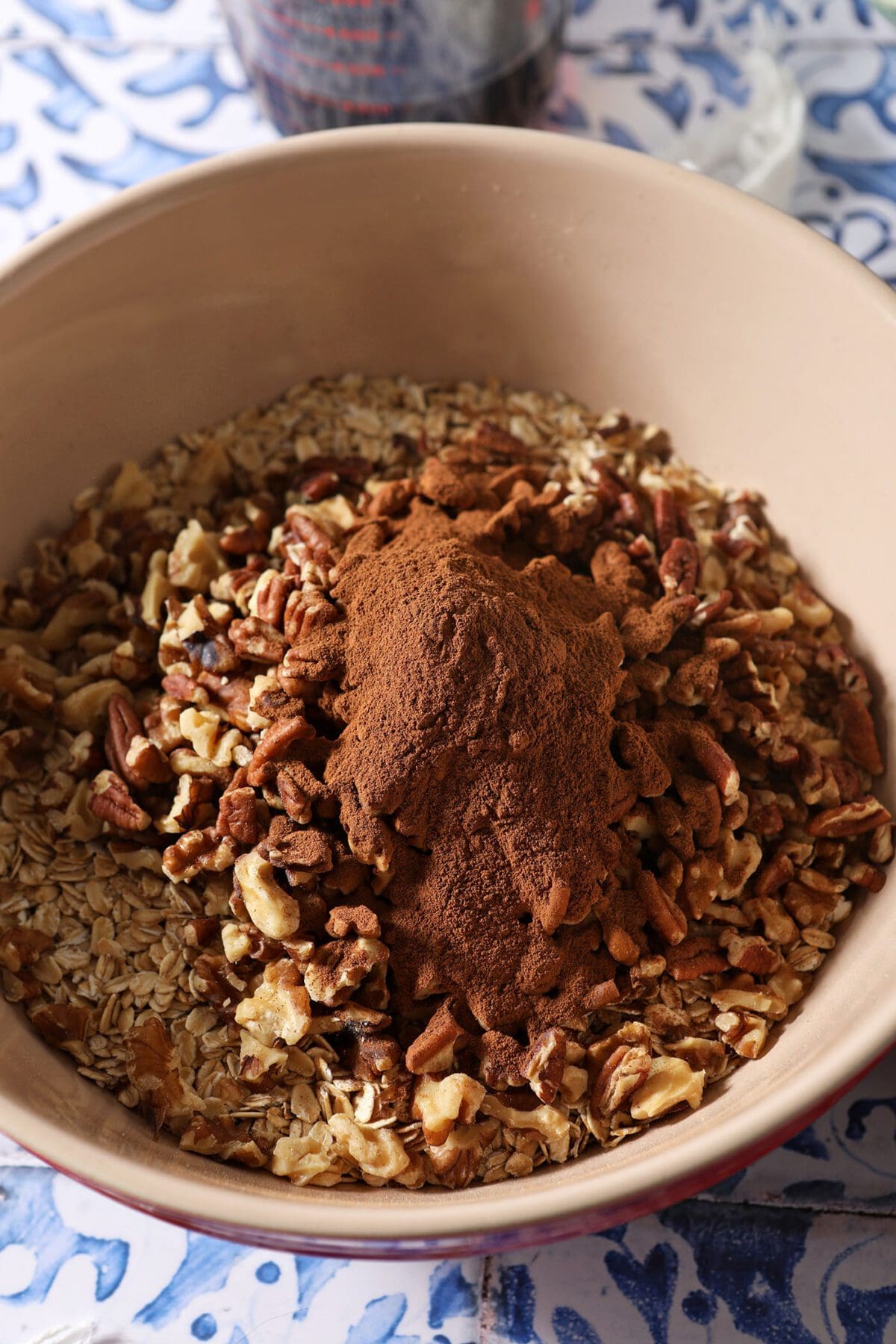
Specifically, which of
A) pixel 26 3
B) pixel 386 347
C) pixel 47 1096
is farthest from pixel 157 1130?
pixel 26 3

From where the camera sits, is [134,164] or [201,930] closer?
[201,930]

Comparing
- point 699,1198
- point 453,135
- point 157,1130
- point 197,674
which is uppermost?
point 453,135

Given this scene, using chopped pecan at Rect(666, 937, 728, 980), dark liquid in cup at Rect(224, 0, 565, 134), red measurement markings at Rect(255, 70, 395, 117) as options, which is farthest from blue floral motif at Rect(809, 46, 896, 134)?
chopped pecan at Rect(666, 937, 728, 980)

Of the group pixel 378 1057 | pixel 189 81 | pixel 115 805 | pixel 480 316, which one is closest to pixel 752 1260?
pixel 378 1057

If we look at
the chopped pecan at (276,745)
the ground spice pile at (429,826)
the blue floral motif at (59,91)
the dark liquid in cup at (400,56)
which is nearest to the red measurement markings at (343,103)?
the dark liquid in cup at (400,56)

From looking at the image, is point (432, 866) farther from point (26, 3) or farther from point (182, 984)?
point (26, 3)

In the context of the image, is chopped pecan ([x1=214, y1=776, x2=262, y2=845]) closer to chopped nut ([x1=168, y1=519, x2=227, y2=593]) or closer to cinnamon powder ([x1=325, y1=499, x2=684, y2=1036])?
cinnamon powder ([x1=325, y1=499, x2=684, y2=1036])

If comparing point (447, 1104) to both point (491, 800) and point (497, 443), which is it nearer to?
point (491, 800)
